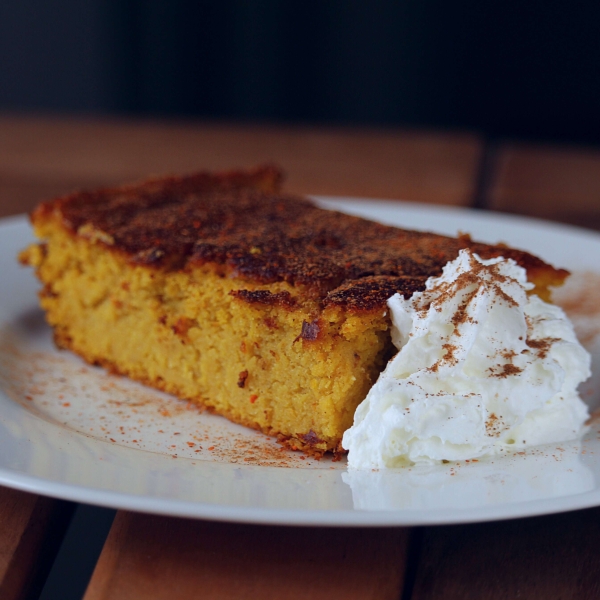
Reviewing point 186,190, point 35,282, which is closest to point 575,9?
point 186,190

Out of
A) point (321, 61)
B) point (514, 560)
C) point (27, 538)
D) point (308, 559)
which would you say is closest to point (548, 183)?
point (321, 61)

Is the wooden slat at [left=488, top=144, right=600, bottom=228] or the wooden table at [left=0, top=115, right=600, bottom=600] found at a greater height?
the wooden table at [left=0, top=115, right=600, bottom=600]

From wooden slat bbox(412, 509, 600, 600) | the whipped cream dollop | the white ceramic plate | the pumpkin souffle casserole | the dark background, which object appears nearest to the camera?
the white ceramic plate

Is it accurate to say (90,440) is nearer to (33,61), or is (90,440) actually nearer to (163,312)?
(163,312)

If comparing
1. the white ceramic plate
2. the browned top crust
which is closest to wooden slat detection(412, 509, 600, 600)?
the white ceramic plate

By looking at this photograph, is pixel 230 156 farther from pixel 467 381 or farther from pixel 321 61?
pixel 467 381

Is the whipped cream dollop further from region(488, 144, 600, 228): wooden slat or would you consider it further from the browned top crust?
region(488, 144, 600, 228): wooden slat
